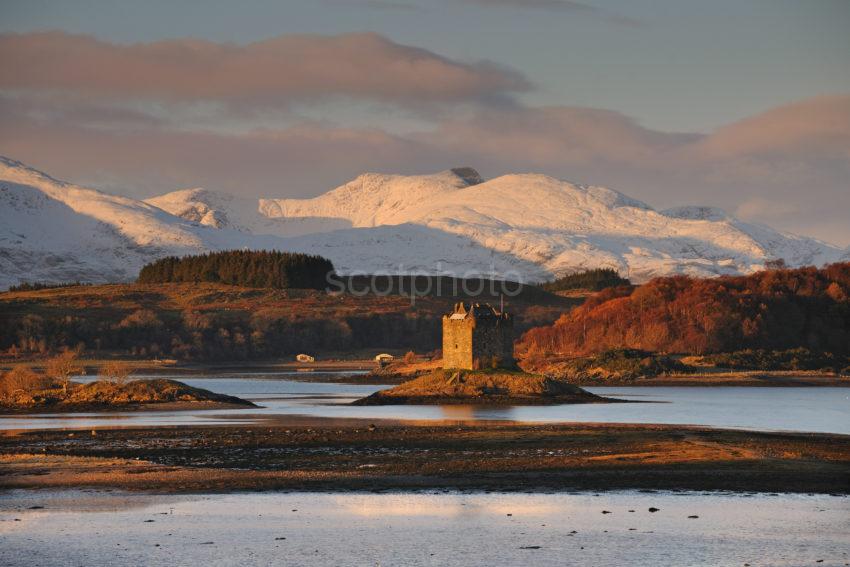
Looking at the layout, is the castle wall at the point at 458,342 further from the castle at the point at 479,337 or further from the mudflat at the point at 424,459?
the mudflat at the point at 424,459

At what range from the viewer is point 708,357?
163m

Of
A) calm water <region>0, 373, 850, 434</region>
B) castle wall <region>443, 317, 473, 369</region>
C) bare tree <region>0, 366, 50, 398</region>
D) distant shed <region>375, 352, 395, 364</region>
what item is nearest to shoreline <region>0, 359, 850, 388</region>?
calm water <region>0, 373, 850, 434</region>

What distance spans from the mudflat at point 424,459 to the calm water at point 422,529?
2.54m

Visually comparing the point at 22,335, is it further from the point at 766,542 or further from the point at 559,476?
the point at 766,542

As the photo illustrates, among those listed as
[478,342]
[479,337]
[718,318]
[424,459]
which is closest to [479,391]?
[478,342]

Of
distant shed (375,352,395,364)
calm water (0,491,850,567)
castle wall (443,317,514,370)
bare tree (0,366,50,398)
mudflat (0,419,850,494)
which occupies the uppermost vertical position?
castle wall (443,317,514,370)

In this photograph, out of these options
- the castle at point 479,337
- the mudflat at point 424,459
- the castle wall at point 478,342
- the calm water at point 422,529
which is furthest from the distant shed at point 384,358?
the calm water at point 422,529

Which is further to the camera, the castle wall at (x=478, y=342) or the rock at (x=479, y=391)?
the castle wall at (x=478, y=342)

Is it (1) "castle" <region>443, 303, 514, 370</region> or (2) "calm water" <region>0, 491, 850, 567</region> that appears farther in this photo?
(1) "castle" <region>443, 303, 514, 370</region>

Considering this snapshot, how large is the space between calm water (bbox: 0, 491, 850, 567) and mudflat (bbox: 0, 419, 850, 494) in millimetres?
2542

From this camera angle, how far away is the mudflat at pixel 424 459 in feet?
158

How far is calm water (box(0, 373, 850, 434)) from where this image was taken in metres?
79.6

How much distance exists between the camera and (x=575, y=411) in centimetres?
9162

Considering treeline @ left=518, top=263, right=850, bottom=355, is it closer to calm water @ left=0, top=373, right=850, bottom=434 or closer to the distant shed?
the distant shed
